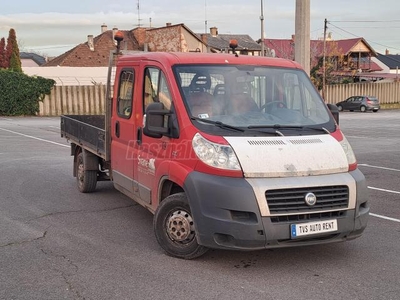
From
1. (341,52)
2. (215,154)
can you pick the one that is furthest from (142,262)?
(341,52)

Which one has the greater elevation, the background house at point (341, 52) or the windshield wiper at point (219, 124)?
the background house at point (341, 52)

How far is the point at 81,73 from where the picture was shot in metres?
43.4

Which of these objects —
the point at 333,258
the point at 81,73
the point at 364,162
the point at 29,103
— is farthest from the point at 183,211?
the point at 81,73

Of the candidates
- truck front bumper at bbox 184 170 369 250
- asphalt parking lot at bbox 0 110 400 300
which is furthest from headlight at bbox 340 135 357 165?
asphalt parking lot at bbox 0 110 400 300

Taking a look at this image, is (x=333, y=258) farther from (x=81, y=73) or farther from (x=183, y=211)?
(x=81, y=73)

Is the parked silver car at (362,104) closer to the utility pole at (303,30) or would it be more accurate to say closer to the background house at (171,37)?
the background house at (171,37)

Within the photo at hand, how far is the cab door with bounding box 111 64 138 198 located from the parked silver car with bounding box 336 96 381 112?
39.8 meters

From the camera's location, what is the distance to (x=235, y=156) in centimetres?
516

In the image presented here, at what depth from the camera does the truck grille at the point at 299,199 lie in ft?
16.6

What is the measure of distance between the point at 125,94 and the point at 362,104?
40.3 metres

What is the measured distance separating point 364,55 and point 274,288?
232 feet

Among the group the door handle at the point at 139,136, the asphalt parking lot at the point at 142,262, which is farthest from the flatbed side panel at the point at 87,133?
the door handle at the point at 139,136

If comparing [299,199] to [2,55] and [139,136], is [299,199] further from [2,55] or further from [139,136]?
[2,55]

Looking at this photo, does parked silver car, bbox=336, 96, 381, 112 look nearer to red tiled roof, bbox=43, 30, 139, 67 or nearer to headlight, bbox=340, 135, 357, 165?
red tiled roof, bbox=43, 30, 139, 67
